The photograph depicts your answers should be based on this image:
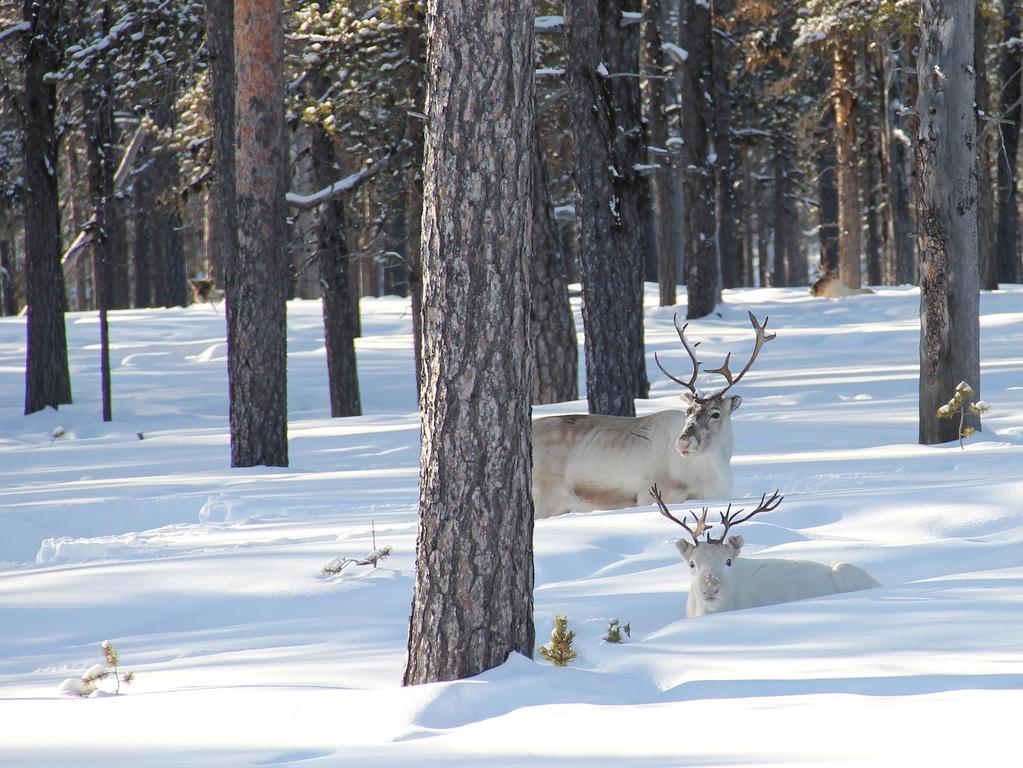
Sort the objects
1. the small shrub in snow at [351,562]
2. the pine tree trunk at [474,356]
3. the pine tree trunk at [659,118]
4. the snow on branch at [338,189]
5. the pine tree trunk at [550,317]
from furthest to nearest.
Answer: the pine tree trunk at [659,118] → the snow on branch at [338,189] → the pine tree trunk at [550,317] → the small shrub in snow at [351,562] → the pine tree trunk at [474,356]

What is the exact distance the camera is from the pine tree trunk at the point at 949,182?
32.4 ft

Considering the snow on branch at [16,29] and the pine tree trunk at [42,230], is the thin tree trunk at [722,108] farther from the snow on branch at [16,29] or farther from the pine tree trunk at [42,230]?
the snow on branch at [16,29]

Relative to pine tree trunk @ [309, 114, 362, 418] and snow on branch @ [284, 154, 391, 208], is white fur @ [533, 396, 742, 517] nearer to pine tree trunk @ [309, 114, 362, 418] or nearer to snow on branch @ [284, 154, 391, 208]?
snow on branch @ [284, 154, 391, 208]

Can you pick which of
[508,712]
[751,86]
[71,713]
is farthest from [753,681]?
[751,86]

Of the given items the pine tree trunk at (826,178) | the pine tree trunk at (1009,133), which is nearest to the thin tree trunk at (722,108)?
the pine tree trunk at (826,178)

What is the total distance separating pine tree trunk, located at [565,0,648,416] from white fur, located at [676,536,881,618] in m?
6.18

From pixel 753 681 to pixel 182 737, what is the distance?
6.27 feet

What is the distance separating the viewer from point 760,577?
5.73 meters

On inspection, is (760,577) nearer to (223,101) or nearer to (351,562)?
(351,562)

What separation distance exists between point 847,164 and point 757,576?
23.1 m

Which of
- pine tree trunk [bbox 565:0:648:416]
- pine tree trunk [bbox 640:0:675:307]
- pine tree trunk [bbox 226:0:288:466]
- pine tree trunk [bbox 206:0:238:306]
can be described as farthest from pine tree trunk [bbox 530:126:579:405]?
pine tree trunk [bbox 640:0:675:307]

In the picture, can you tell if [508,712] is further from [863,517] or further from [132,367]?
[132,367]

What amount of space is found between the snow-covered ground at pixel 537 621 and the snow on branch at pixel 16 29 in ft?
25.2

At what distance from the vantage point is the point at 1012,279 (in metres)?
28.2
